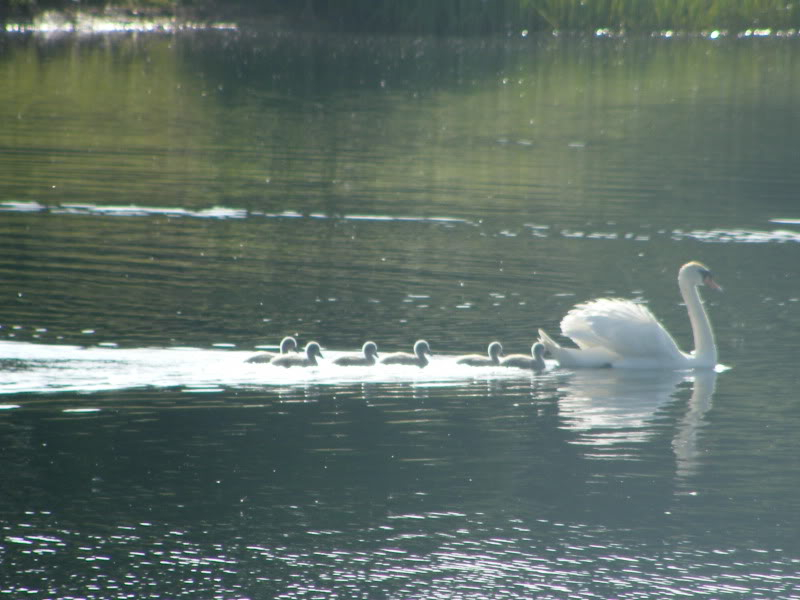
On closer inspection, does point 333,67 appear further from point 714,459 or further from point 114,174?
point 714,459

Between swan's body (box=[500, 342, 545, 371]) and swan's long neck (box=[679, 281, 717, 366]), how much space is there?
69.5 inches

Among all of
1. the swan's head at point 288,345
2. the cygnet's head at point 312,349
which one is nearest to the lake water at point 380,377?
the cygnet's head at point 312,349

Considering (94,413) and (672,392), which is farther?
(672,392)

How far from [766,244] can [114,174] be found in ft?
43.2

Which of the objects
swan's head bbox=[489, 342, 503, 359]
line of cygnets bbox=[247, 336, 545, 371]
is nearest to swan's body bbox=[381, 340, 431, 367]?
line of cygnets bbox=[247, 336, 545, 371]

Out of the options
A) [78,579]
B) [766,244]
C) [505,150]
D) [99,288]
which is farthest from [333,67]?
[78,579]

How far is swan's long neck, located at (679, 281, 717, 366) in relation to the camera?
16500 millimetres

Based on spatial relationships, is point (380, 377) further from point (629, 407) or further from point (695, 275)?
point (695, 275)

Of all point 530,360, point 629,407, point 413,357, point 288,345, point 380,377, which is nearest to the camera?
point 629,407

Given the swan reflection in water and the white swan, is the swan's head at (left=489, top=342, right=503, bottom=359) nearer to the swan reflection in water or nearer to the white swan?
the white swan

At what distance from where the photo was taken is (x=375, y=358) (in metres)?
15.7

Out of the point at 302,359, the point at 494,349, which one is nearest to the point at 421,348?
the point at 494,349

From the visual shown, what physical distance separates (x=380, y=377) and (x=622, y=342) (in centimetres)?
274

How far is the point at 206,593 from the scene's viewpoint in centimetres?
955
